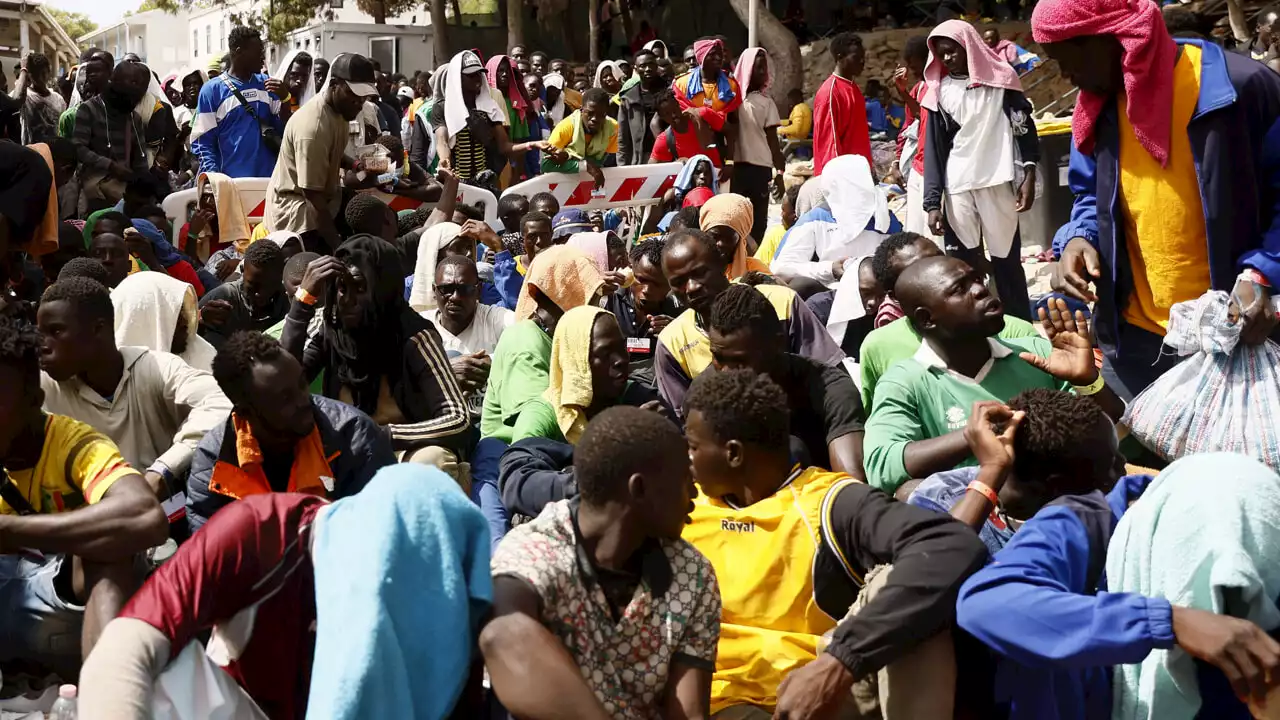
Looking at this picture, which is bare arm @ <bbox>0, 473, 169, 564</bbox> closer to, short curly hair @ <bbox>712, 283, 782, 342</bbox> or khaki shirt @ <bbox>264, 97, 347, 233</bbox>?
short curly hair @ <bbox>712, 283, 782, 342</bbox>

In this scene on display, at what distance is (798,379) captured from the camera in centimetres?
470

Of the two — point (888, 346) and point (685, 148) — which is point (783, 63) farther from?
point (888, 346)

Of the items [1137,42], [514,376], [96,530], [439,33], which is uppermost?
[1137,42]

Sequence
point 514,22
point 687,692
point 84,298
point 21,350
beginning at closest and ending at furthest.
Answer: point 687,692
point 21,350
point 84,298
point 514,22

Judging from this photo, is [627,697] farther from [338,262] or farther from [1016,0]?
[1016,0]

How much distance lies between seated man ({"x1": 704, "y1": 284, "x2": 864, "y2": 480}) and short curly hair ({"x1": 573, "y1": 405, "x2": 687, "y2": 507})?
1.46 m

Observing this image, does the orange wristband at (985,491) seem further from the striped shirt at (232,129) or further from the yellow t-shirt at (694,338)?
the striped shirt at (232,129)

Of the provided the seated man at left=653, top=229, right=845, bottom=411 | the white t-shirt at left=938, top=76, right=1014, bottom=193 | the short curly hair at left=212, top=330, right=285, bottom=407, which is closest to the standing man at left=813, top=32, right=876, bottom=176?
the white t-shirt at left=938, top=76, right=1014, bottom=193

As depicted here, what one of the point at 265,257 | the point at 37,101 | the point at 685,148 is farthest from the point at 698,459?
the point at 37,101

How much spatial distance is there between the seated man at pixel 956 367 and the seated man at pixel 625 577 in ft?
4.40

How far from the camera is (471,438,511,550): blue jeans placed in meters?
4.85

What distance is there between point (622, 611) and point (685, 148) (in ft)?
29.7

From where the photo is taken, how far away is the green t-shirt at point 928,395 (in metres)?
4.27

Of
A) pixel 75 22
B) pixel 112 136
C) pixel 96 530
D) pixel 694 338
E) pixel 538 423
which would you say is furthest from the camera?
pixel 75 22
